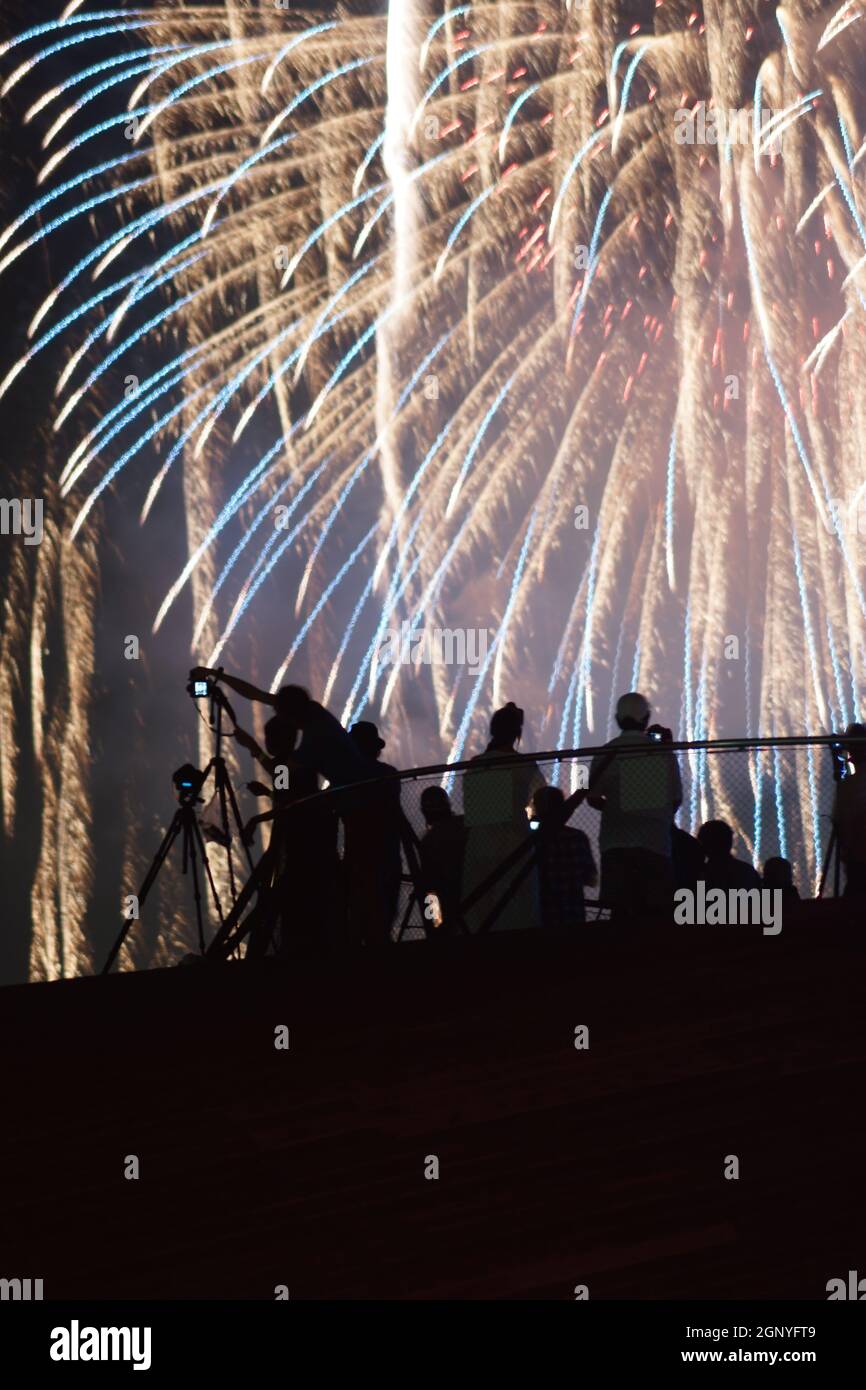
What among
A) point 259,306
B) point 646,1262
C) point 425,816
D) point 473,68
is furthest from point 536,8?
point 646,1262

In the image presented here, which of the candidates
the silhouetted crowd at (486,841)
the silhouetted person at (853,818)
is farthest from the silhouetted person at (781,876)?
the silhouetted person at (853,818)

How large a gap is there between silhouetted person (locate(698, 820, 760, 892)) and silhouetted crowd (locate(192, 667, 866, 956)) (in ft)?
0.03

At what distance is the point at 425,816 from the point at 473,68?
573 inches

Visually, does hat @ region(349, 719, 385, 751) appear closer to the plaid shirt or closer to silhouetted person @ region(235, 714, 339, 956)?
silhouetted person @ region(235, 714, 339, 956)

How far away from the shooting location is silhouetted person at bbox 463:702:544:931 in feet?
42.1

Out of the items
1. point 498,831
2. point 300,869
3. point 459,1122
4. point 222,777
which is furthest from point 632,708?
point 459,1122

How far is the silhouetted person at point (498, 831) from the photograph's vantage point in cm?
1283

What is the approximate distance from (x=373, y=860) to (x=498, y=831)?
0.84m

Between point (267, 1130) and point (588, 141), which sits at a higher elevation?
point (588, 141)

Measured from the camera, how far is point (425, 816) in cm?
1351

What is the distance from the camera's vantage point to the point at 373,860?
13117 millimetres

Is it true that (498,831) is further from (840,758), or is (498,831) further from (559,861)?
(840,758)
